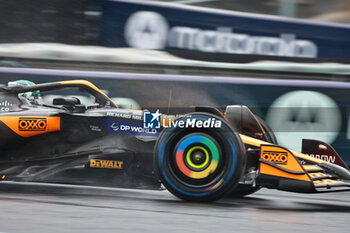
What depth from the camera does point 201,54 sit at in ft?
19.7

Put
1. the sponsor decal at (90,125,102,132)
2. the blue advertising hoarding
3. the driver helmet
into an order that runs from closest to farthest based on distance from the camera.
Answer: the sponsor decal at (90,125,102,132) → the driver helmet → the blue advertising hoarding

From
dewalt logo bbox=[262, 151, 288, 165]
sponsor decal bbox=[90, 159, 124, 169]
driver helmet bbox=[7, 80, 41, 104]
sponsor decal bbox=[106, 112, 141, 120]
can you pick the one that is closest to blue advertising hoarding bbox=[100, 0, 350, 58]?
driver helmet bbox=[7, 80, 41, 104]

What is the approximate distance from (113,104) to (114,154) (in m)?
0.43

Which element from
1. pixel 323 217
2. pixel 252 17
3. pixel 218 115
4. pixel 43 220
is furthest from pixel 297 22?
pixel 43 220

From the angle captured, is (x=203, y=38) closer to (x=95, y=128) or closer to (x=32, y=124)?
(x=95, y=128)

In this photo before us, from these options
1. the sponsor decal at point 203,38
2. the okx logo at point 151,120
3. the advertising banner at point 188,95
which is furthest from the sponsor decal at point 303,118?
the okx logo at point 151,120

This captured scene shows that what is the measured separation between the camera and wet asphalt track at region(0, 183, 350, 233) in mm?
3908

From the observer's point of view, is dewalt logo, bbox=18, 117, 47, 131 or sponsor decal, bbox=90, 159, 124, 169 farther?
dewalt logo, bbox=18, 117, 47, 131

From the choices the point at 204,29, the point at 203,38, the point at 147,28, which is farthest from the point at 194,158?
the point at 147,28

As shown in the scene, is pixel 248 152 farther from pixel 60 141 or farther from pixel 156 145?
pixel 60 141

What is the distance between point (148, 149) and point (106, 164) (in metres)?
0.37

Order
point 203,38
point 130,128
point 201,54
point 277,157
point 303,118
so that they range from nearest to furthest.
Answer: point 277,157, point 130,128, point 303,118, point 201,54, point 203,38

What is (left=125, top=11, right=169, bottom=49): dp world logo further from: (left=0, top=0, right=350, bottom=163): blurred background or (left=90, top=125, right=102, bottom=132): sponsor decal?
(left=90, top=125, right=102, bottom=132): sponsor decal

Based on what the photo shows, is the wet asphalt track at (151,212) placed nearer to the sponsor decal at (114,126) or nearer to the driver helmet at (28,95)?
the sponsor decal at (114,126)
